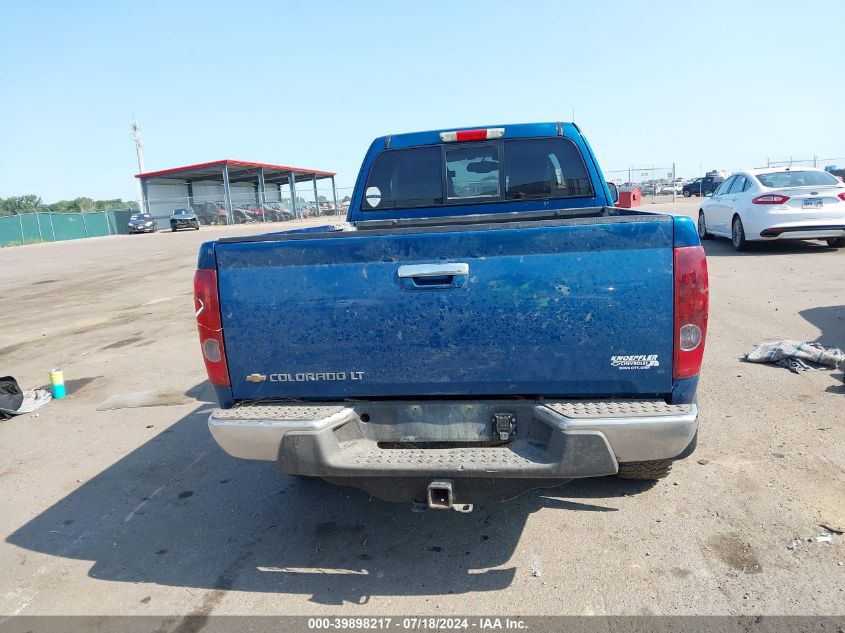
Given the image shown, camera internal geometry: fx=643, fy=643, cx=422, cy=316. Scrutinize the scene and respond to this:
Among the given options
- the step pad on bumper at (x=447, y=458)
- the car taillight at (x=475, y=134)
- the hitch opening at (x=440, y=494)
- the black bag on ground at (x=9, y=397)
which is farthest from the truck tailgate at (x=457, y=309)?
the black bag on ground at (x=9, y=397)

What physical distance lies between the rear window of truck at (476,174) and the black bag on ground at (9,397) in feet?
12.8

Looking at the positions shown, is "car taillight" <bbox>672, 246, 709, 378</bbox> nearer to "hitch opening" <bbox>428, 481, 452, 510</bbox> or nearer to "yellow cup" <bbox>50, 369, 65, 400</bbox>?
"hitch opening" <bbox>428, 481, 452, 510</bbox>

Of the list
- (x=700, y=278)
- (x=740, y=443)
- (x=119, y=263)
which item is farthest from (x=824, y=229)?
(x=119, y=263)

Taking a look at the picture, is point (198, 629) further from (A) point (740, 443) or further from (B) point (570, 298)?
(A) point (740, 443)

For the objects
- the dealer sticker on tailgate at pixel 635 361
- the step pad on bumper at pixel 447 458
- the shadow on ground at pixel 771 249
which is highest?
the dealer sticker on tailgate at pixel 635 361

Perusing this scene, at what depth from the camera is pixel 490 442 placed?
9.64 ft

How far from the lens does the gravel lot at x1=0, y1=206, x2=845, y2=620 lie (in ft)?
9.77

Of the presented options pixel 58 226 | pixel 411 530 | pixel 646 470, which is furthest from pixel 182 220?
pixel 646 470

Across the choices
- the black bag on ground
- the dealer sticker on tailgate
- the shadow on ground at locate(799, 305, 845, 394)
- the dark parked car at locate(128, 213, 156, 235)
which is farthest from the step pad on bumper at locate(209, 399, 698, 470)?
the dark parked car at locate(128, 213, 156, 235)

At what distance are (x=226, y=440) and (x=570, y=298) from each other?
1.66 metres

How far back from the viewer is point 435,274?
2.79 metres

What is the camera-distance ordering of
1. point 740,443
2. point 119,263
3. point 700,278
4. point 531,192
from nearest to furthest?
point 700,278, point 740,443, point 531,192, point 119,263

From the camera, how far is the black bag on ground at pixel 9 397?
5.92 m

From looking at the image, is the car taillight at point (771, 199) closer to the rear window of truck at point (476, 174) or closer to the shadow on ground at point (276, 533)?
the rear window of truck at point (476, 174)
